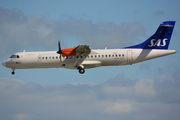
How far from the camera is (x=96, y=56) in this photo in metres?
38.4

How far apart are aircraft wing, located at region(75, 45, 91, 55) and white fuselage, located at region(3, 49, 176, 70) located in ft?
1.95

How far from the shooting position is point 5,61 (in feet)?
132

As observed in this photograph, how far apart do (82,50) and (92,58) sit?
179 cm

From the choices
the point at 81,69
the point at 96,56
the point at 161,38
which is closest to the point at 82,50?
the point at 96,56

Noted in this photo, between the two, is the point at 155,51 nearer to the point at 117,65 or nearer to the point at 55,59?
the point at 117,65

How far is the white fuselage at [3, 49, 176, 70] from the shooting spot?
38281 mm

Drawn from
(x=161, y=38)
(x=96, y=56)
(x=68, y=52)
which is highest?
(x=161, y=38)

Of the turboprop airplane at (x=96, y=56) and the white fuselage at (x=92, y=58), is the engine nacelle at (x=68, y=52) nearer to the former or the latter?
the turboprop airplane at (x=96, y=56)

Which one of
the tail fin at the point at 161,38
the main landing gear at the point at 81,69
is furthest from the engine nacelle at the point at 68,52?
the tail fin at the point at 161,38

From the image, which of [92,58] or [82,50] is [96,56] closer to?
[92,58]

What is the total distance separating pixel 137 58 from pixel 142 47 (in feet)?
6.35

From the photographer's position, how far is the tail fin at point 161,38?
39.4m

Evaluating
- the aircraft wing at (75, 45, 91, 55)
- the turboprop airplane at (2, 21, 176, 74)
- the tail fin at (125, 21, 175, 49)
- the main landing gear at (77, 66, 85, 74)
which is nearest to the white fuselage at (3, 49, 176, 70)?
the turboprop airplane at (2, 21, 176, 74)

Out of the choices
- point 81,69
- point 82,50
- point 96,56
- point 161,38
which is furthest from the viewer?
point 161,38
